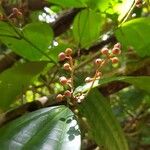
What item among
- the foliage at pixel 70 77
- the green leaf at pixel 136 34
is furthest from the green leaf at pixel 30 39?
the green leaf at pixel 136 34

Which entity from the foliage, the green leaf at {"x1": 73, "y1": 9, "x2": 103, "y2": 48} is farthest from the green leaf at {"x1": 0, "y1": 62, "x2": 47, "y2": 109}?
the green leaf at {"x1": 73, "y1": 9, "x2": 103, "y2": 48}

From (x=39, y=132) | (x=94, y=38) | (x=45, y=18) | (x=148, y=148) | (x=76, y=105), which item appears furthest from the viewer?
(x=148, y=148)

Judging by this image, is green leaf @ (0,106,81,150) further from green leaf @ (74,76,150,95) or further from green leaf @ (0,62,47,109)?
green leaf @ (0,62,47,109)

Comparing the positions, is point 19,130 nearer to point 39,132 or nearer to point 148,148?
point 39,132

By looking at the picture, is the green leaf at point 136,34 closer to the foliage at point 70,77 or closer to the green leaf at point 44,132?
the foliage at point 70,77

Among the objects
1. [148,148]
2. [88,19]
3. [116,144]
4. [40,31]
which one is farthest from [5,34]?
[148,148]
